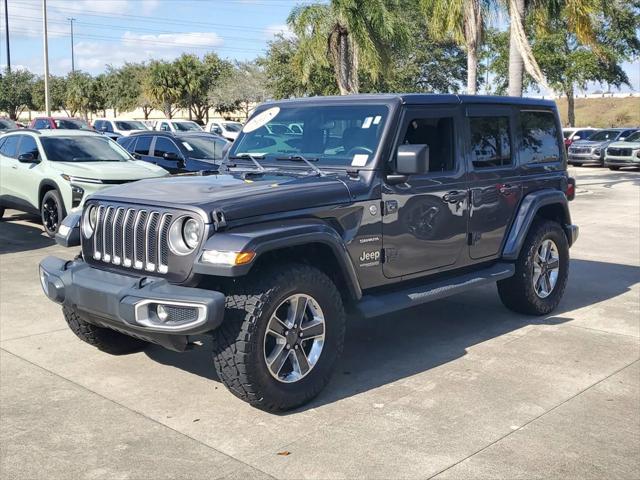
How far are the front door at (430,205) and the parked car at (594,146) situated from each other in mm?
25032

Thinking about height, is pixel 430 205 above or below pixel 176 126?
below

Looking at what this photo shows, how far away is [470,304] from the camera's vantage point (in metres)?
7.52

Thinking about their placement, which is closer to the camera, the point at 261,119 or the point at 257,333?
the point at 257,333

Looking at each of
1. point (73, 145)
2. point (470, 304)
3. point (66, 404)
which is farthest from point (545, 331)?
point (73, 145)

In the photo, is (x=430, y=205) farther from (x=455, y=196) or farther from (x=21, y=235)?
(x=21, y=235)

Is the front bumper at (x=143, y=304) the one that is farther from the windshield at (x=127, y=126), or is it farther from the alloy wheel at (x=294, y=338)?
the windshield at (x=127, y=126)

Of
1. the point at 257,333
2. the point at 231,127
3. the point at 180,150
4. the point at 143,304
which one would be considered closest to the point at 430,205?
the point at 257,333

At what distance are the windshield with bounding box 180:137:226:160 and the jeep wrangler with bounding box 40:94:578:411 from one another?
804cm

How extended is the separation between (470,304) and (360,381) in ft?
8.33

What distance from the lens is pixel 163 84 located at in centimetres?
5306

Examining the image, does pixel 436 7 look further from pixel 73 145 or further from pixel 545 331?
pixel 545 331

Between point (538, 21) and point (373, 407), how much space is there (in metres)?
13.8

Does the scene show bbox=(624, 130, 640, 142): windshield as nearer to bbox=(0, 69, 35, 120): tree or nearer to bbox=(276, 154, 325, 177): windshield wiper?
bbox=(276, 154, 325, 177): windshield wiper

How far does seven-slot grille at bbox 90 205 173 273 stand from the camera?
15.0 ft
